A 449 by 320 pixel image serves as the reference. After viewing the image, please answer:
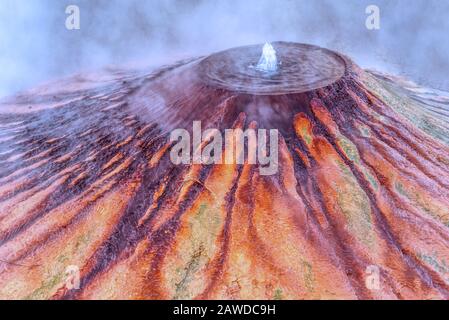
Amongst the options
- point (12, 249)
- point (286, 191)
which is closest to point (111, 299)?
point (12, 249)

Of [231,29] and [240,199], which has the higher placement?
[231,29]

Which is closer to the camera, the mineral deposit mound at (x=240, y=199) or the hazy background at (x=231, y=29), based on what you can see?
the mineral deposit mound at (x=240, y=199)

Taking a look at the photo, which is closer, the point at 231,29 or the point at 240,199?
the point at 240,199
